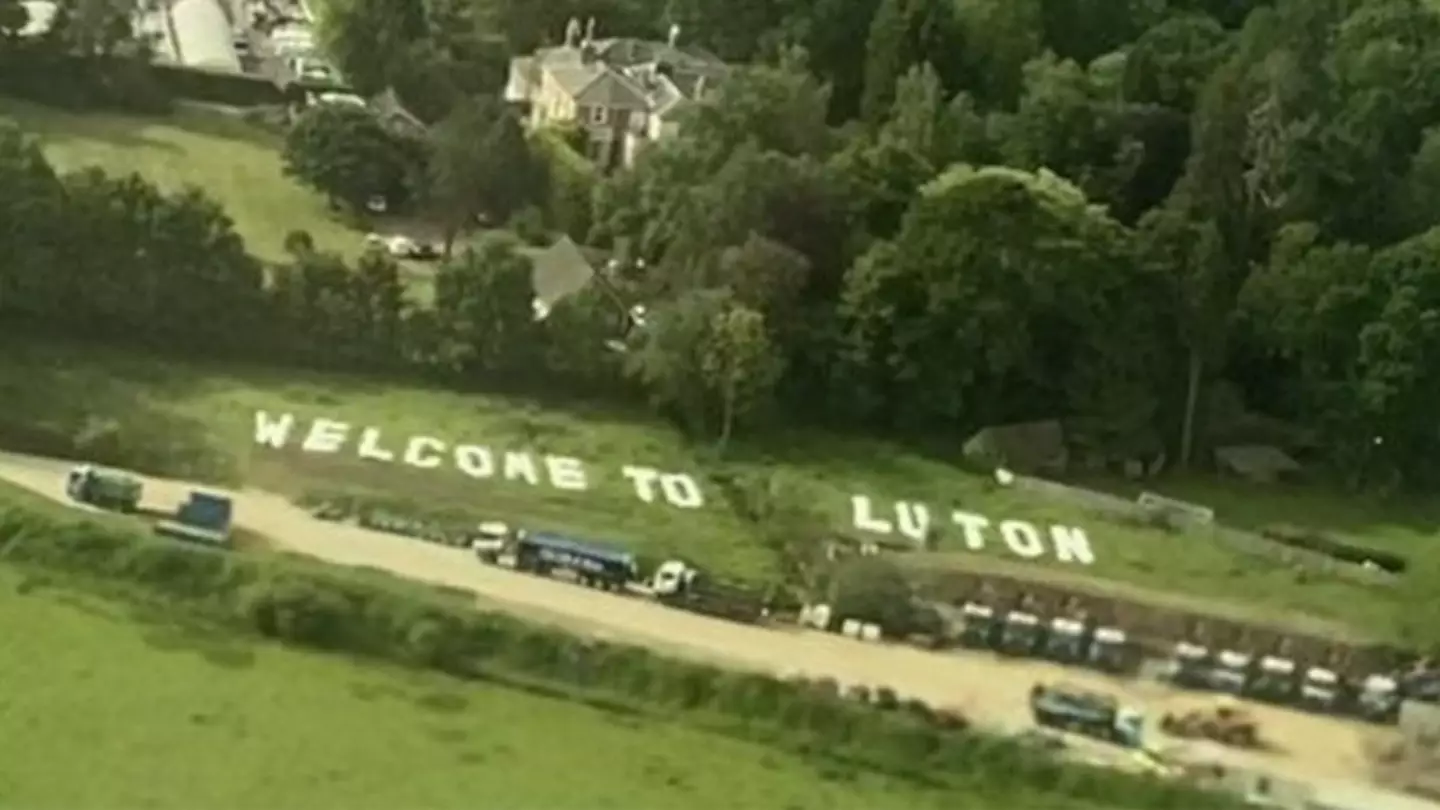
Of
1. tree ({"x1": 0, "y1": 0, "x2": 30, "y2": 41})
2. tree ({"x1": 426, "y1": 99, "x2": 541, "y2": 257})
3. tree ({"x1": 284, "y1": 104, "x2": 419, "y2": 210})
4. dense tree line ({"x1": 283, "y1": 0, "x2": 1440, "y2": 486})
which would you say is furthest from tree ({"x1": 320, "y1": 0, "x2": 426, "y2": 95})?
dense tree line ({"x1": 283, "y1": 0, "x2": 1440, "y2": 486})

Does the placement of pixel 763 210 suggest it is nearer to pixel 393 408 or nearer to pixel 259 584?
pixel 393 408

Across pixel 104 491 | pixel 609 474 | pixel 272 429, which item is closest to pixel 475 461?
pixel 609 474

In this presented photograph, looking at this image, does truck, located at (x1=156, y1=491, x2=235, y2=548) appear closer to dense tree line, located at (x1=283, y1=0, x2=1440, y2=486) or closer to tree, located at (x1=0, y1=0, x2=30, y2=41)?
dense tree line, located at (x1=283, y1=0, x2=1440, y2=486)

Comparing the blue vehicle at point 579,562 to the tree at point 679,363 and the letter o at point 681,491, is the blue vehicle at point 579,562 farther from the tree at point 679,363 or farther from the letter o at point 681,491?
the tree at point 679,363

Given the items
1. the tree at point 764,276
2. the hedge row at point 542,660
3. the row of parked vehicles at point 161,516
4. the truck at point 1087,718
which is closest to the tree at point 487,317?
the tree at point 764,276

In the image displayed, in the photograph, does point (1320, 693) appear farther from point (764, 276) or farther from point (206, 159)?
point (206, 159)

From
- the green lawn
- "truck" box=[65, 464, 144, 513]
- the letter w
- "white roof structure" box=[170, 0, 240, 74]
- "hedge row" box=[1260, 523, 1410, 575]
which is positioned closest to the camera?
"truck" box=[65, 464, 144, 513]

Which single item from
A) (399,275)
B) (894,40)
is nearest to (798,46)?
(894,40)
